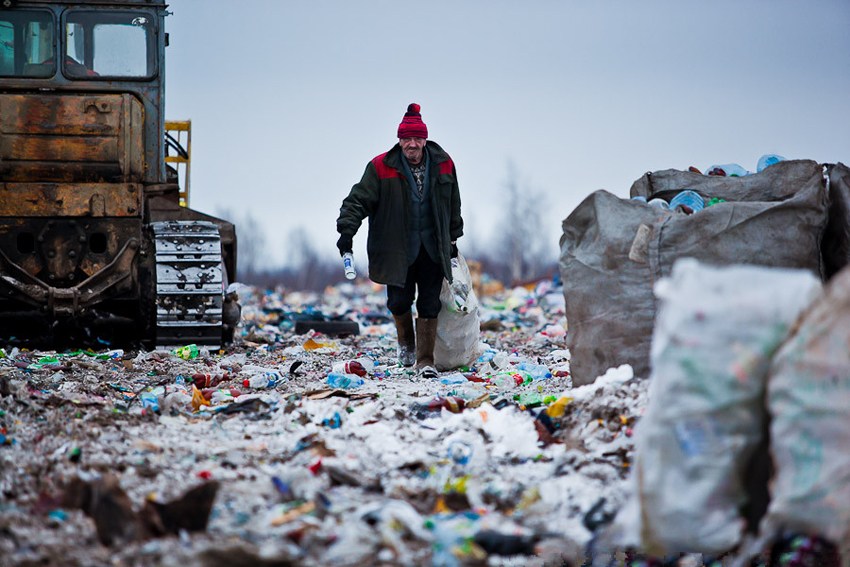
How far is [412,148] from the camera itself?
694 cm

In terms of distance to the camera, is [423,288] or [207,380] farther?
[423,288]

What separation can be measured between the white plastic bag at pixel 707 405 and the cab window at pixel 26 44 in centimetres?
701

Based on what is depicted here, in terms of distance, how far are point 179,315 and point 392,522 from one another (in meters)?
5.39

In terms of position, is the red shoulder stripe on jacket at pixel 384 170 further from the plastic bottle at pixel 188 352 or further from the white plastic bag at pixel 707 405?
the white plastic bag at pixel 707 405

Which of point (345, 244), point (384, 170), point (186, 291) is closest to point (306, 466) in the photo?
point (345, 244)

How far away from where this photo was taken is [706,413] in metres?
2.70

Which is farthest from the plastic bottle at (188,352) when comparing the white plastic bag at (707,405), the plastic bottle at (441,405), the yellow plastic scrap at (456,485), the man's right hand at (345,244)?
the white plastic bag at (707,405)

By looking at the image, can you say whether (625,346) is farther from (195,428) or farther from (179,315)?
(179,315)

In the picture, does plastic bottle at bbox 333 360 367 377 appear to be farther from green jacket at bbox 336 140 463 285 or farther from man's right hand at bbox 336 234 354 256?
Answer: man's right hand at bbox 336 234 354 256

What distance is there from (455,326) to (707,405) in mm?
4555

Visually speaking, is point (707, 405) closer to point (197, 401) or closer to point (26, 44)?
point (197, 401)

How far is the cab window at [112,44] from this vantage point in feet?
27.9

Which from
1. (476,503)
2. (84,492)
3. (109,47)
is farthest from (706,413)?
(109,47)

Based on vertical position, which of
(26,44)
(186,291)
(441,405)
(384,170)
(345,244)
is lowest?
(441,405)
